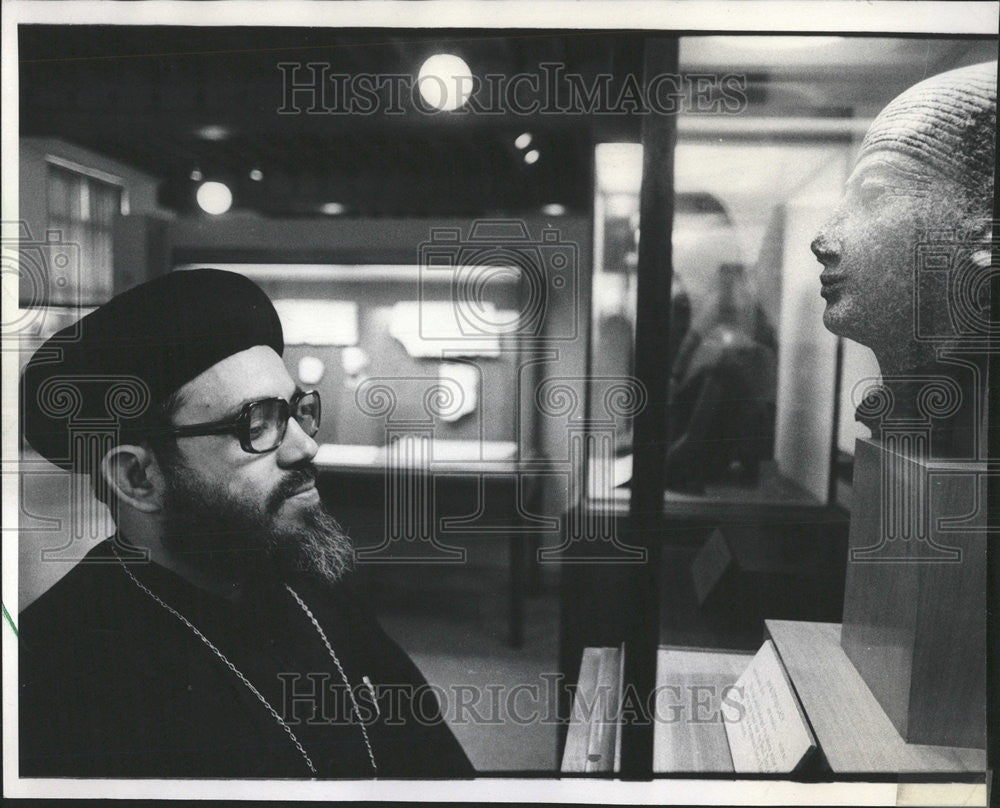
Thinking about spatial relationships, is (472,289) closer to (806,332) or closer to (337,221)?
(337,221)

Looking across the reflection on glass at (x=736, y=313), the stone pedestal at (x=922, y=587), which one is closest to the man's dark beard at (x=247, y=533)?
the reflection on glass at (x=736, y=313)

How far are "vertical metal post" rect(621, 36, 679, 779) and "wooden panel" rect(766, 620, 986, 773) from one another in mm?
282

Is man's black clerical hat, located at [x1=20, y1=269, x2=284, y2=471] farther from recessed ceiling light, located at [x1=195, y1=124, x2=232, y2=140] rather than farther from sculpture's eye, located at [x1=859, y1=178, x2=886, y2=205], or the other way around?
sculpture's eye, located at [x1=859, y1=178, x2=886, y2=205]

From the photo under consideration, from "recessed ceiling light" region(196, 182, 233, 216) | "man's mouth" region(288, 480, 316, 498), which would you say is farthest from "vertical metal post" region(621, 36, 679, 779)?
"recessed ceiling light" region(196, 182, 233, 216)

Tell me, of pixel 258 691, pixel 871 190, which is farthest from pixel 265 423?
pixel 871 190

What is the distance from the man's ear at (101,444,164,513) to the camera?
1716 millimetres

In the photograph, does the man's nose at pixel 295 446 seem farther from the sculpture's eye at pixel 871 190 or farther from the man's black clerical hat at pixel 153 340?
the sculpture's eye at pixel 871 190

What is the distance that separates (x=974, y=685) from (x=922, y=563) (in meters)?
0.26

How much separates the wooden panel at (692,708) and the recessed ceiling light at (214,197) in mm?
1286

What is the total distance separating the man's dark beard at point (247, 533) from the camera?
172 centimetres

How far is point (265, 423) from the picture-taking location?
1712mm

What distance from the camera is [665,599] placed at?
1.76m

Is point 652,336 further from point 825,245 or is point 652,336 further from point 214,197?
point 214,197

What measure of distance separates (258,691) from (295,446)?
0.53 meters
